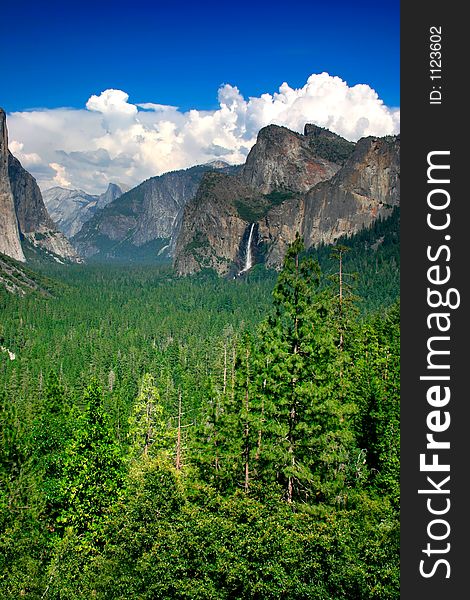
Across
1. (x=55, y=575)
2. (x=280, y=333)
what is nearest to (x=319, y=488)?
(x=280, y=333)

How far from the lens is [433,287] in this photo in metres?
8.53

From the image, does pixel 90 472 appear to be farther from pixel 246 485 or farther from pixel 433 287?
pixel 433 287

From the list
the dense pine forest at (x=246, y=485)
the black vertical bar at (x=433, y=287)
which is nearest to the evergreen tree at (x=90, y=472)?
the dense pine forest at (x=246, y=485)

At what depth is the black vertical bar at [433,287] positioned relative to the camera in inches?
323

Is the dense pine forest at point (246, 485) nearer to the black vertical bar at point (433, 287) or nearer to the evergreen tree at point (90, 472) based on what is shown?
the evergreen tree at point (90, 472)

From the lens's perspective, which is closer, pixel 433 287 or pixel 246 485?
pixel 433 287

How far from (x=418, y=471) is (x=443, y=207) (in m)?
4.18

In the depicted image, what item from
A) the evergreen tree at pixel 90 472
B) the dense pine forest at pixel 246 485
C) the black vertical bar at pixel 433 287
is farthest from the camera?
the evergreen tree at pixel 90 472

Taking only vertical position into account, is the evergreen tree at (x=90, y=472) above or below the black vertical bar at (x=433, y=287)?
below

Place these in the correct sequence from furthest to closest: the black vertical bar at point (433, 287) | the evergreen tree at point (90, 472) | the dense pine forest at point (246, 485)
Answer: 1. the evergreen tree at point (90, 472)
2. the dense pine forest at point (246, 485)
3. the black vertical bar at point (433, 287)

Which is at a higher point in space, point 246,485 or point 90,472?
point 246,485

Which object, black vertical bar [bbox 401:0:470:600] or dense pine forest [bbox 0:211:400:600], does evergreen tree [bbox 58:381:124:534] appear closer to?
dense pine forest [bbox 0:211:400:600]

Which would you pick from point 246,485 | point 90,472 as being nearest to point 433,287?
point 246,485

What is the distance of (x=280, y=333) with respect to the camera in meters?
21.0
